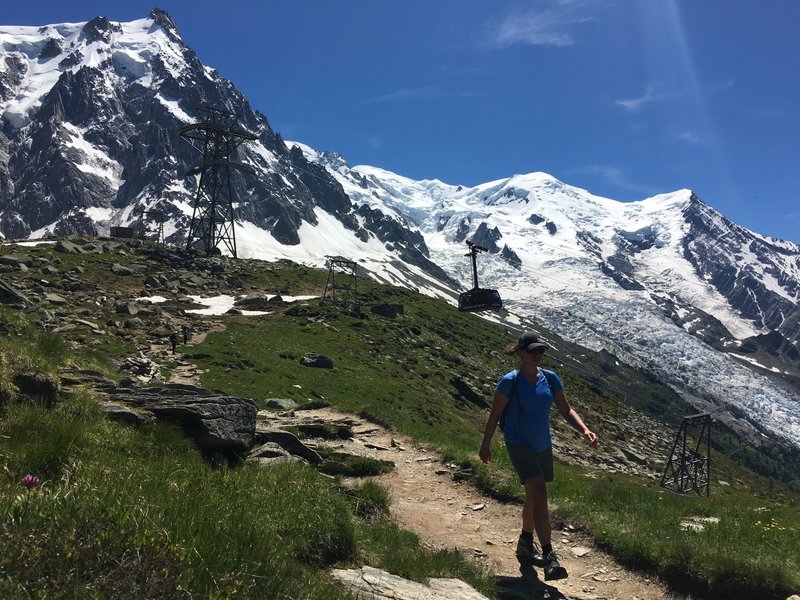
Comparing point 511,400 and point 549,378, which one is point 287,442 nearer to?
point 511,400

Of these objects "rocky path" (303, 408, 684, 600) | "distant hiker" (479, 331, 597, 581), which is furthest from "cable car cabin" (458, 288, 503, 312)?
"distant hiker" (479, 331, 597, 581)

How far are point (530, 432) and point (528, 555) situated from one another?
5.98 feet

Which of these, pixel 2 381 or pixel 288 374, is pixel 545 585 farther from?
pixel 288 374

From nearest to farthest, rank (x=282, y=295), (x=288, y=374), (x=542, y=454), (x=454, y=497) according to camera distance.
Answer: (x=542, y=454) → (x=454, y=497) → (x=288, y=374) → (x=282, y=295)

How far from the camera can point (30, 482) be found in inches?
156

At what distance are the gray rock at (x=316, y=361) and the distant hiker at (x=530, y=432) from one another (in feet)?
104


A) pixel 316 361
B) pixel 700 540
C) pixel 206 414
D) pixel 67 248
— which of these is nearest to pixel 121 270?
pixel 67 248

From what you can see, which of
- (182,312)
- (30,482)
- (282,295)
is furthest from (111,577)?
(282,295)

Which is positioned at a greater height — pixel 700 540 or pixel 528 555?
pixel 700 540

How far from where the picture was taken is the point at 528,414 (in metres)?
8.03

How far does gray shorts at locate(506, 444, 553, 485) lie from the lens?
313 inches

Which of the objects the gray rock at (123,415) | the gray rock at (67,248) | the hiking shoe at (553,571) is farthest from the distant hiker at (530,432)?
the gray rock at (67,248)

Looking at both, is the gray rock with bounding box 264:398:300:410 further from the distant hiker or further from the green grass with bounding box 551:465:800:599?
the distant hiker

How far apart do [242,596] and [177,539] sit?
0.59 metres
